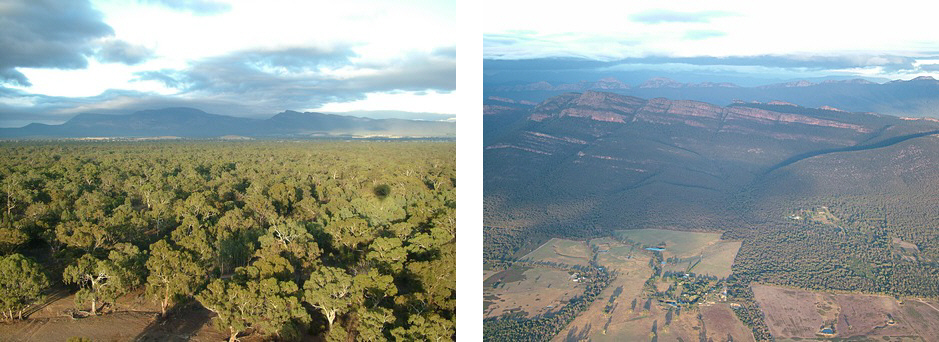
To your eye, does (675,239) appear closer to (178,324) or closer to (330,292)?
(330,292)

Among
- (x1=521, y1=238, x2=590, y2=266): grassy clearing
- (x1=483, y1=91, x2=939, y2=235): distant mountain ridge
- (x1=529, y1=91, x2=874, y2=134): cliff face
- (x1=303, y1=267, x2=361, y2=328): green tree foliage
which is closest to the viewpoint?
(x1=303, y1=267, x2=361, y2=328): green tree foliage

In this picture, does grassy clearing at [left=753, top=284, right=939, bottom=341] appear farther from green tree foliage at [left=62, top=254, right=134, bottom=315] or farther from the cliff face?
green tree foliage at [left=62, top=254, right=134, bottom=315]

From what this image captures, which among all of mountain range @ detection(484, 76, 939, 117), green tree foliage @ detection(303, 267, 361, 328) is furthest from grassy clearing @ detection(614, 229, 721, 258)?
green tree foliage @ detection(303, 267, 361, 328)

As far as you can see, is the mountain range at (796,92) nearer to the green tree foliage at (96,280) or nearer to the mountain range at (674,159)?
the mountain range at (674,159)

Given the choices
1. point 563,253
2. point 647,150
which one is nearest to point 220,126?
point 563,253

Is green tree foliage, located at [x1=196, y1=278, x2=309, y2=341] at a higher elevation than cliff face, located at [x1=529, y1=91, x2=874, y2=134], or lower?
lower

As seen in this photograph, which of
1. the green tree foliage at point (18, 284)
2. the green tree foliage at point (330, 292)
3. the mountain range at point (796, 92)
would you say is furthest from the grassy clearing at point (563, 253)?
the green tree foliage at point (18, 284)

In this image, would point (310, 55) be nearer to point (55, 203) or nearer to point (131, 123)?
point (131, 123)
